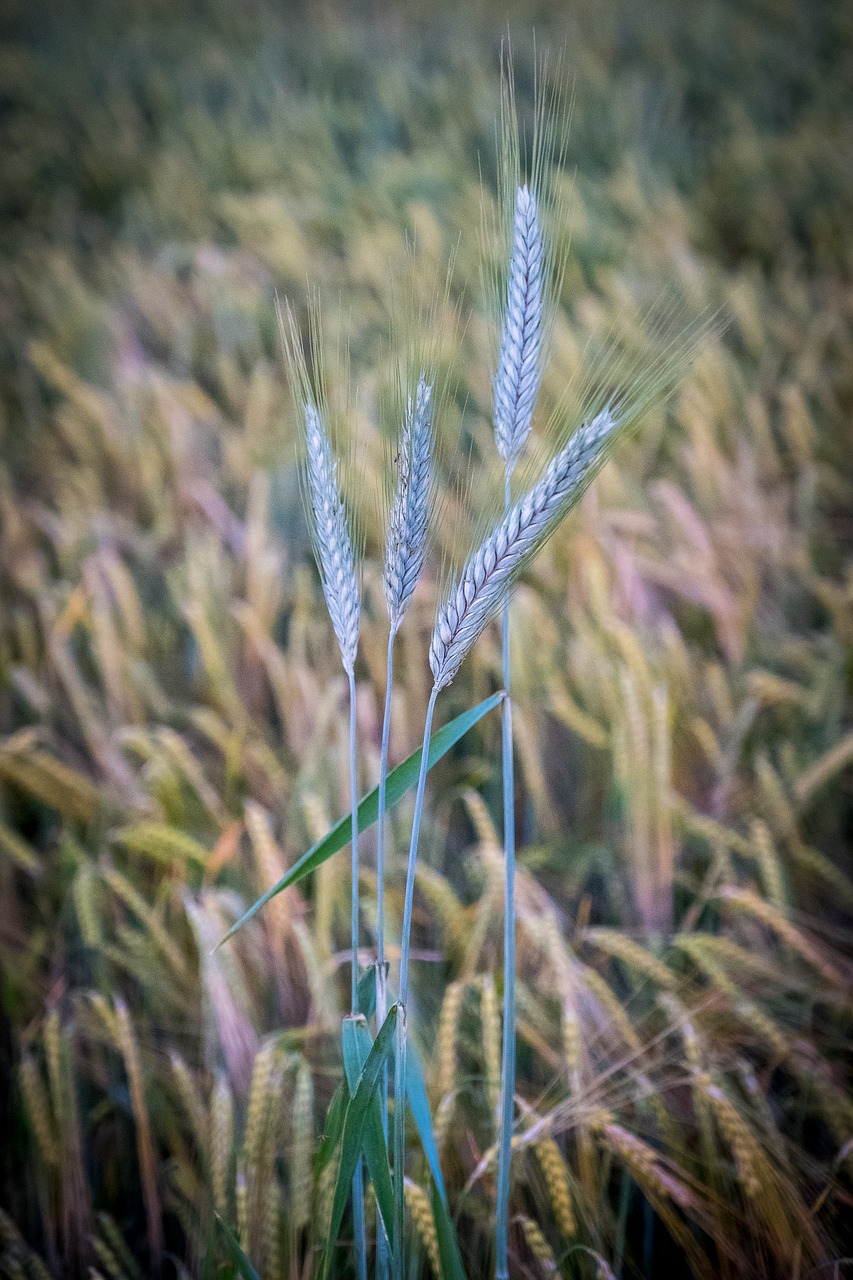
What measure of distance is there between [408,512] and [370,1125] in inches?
12.2

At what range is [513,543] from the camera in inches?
15.6

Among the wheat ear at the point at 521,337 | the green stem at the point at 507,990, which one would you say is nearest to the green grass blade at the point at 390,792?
the green stem at the point at 507,990

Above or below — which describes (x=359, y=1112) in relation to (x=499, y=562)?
below

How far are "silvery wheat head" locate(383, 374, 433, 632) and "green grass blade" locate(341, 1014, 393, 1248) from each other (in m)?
0.21

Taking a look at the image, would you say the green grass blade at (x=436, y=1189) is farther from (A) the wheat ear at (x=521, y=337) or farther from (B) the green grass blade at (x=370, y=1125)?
(A) the wheat ear at (x=521, y=337)

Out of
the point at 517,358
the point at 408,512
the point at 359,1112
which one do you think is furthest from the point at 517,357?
the point at 359,1112

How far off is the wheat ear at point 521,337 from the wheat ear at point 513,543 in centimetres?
4

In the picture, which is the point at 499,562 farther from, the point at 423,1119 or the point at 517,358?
the point at 423,1119

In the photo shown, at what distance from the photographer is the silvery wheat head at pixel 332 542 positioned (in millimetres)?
438

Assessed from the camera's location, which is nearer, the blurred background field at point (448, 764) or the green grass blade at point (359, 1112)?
the green grass blade at point (359, 1112)

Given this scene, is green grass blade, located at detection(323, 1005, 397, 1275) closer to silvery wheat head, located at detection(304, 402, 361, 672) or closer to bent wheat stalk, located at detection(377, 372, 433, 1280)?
bent wheat stalk, located at detection(377, 372, 433, 1280)

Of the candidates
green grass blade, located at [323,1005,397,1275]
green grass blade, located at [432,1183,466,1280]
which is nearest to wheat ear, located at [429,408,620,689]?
green grass blade, located at [323,1005,397,1275]

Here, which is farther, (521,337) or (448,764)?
(448,764)

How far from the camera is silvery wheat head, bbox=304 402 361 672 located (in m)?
0.44
